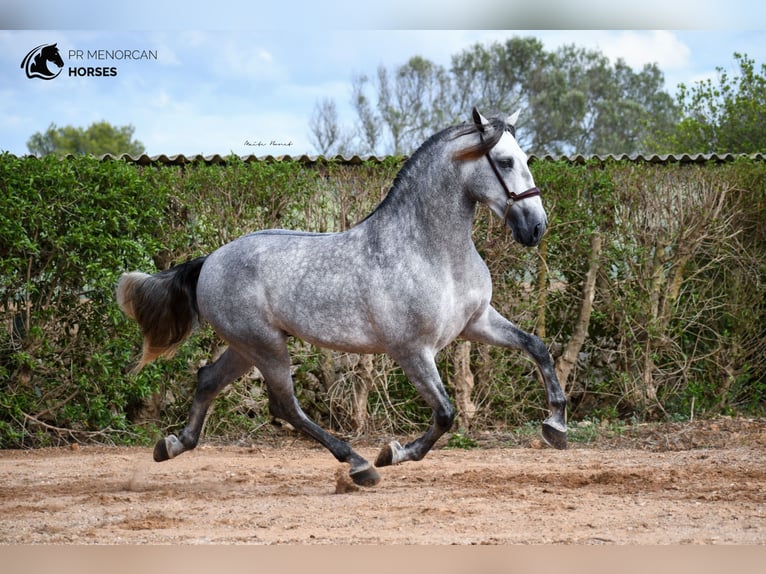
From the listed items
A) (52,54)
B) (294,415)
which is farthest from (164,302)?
(52,54)

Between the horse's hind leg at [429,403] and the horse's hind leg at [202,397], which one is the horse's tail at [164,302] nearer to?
the horse's hind leg at [202,397]

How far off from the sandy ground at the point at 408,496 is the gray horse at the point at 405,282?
45cm

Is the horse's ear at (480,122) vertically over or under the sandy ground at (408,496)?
over

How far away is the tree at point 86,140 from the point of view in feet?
132

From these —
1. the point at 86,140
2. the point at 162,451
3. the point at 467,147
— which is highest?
the point at 86,140

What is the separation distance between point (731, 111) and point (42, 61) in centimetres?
1790

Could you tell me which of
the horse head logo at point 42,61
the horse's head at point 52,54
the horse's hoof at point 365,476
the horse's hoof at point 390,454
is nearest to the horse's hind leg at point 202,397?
the horse's hoof at point 365,476

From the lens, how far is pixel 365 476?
518 centimetres

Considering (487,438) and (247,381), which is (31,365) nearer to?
(247,381)

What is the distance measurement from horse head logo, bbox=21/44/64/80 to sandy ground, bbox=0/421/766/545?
10.2 feet

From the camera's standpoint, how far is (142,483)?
19.4 feet

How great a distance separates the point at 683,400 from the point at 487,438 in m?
2.16

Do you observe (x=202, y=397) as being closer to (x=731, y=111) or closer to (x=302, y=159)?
(x=302, y=159)

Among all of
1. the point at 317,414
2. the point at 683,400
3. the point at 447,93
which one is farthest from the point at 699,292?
the point at 447,93
